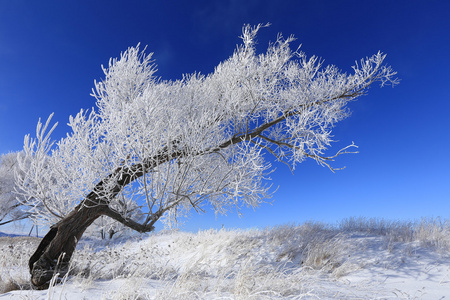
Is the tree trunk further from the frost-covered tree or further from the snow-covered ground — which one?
the frost-covered tree

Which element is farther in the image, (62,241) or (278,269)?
(278,269)

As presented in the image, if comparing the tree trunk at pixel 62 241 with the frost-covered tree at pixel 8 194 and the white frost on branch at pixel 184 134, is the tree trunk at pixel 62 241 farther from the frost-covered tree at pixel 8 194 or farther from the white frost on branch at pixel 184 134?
the frost-covered tree at pixel 8 194

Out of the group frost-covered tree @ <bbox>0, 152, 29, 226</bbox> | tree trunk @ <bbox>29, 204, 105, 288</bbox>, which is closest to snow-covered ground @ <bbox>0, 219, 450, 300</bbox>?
tree trunk @ <bbox>29, 204, 105, 288</bbox>

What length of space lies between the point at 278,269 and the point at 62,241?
4454 mm

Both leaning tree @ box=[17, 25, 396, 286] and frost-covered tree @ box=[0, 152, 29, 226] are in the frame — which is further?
frost-covered tree @ box=[0, 152, 29, 226]

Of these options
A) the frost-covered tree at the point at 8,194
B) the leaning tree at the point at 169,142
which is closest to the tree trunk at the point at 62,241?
the leaning tree at the point at 169,142

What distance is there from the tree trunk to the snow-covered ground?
10.0 inches

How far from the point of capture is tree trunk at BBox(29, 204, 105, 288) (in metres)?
5.17

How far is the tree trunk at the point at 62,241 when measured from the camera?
5171mm

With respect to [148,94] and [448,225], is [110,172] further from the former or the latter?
[448,225]

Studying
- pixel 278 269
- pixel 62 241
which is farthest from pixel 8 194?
pixel 278 269

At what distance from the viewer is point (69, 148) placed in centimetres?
550

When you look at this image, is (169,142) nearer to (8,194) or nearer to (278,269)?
(278,269)

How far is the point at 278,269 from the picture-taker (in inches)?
235
